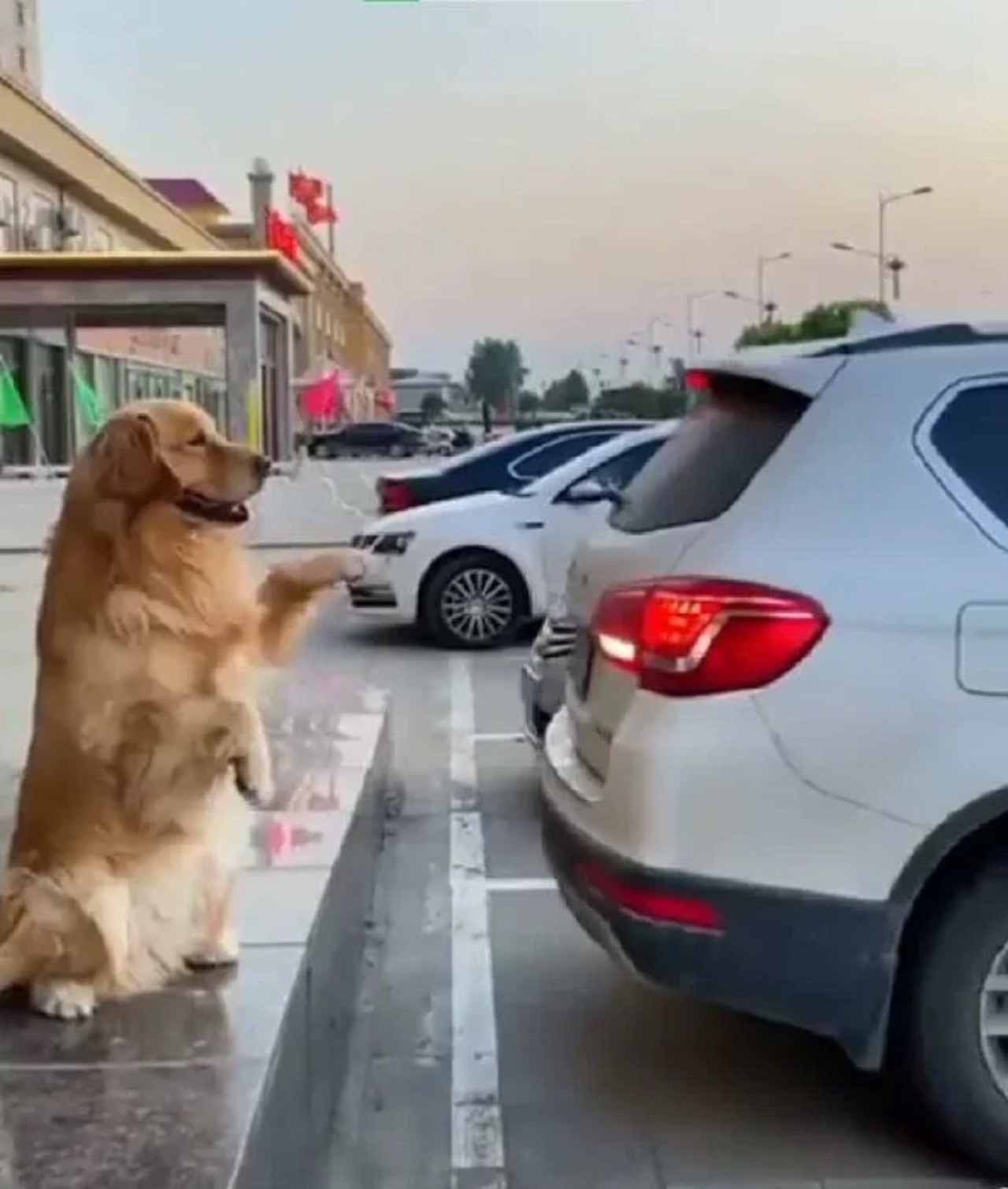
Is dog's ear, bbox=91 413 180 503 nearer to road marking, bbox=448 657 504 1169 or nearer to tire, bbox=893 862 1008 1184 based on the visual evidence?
road marking, bbox=448 657 504 1169

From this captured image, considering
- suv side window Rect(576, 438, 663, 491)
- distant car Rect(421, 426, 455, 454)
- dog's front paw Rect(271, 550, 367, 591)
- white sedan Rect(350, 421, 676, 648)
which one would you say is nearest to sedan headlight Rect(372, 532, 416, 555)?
white sedan Rect(350, 421, 676, 648)

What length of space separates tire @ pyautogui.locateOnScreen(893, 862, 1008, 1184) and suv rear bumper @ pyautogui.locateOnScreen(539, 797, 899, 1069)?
0.09 meters

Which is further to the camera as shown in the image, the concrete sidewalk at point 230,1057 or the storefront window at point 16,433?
the storefront window at point 16,433

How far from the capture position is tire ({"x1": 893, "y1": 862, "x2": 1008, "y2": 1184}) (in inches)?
163

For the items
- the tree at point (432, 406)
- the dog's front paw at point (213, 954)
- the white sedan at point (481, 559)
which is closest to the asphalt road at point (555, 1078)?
the dog's front paw at point (213, 954)

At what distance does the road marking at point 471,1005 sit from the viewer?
15.2 feet

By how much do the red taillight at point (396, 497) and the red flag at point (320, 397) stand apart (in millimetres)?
57581

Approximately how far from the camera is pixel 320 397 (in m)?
73.6

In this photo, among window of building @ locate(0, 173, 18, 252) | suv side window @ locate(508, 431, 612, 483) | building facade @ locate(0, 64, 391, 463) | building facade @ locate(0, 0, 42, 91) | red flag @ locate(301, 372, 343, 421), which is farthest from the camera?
building facade @ locate(0, 0, 42, 91)

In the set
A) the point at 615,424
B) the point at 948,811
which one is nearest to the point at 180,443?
the point at 948,811

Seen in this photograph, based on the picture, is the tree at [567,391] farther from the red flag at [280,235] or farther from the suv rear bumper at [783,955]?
the suv rear bumper at [783,955]

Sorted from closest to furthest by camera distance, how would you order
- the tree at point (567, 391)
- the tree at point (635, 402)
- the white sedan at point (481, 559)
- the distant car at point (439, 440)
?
1. the white sedan at point (481, 559)
2. the distant car at point (439, 440)
3. the tree at point (635, 402)
4. the tree at point (567, 391)

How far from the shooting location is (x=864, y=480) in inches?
165

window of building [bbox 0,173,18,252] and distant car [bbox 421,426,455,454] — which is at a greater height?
window of building [bbox 0,173,18,252]
